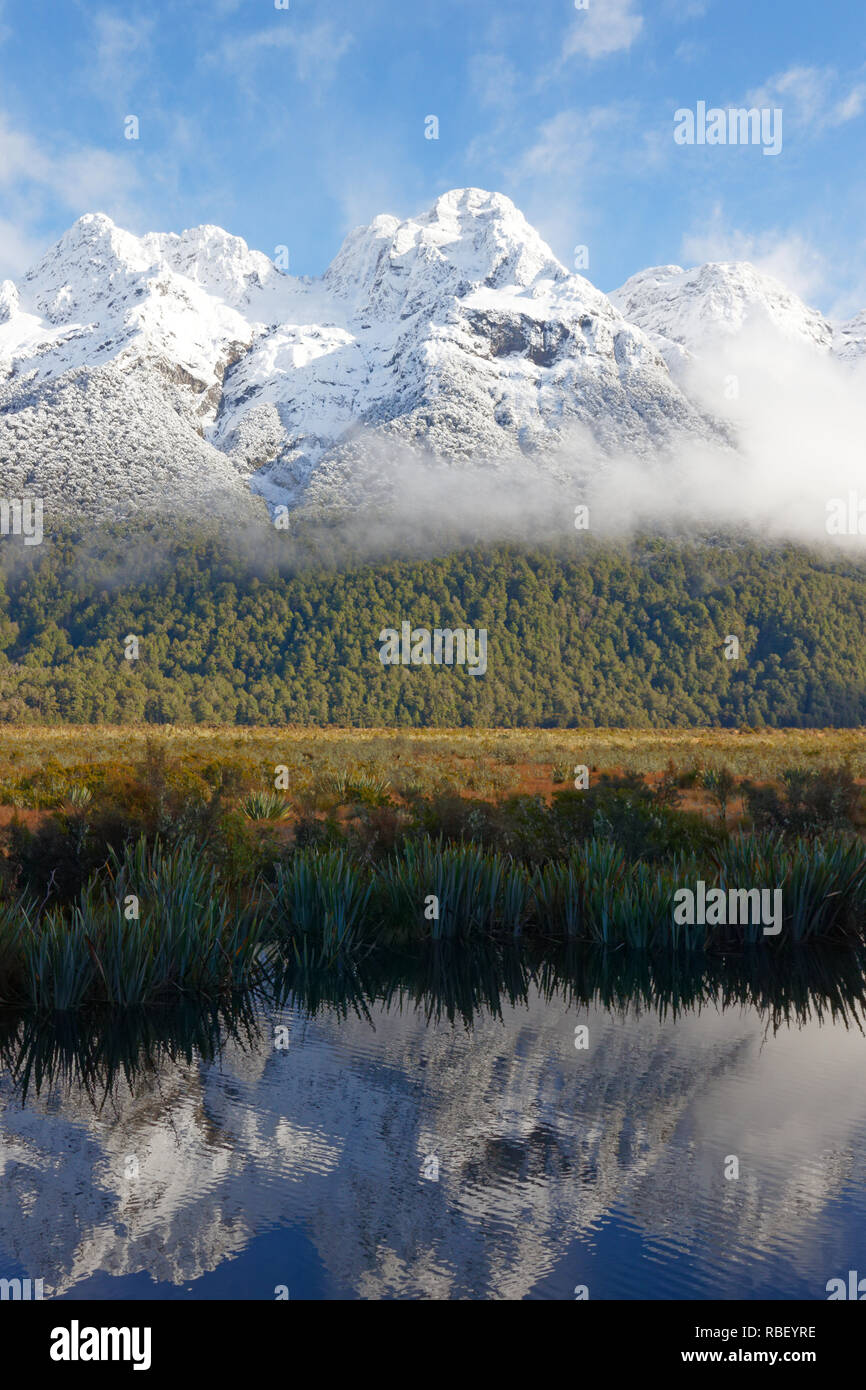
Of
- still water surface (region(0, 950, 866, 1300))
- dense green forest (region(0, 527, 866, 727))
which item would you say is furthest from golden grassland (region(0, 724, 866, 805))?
dense green forest (region(0, 527, 866, 727))

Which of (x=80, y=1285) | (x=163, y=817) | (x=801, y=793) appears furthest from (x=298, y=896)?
(x=801, y=793)

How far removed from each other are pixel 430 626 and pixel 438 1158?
431ft

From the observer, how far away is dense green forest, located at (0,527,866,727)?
123938 mm

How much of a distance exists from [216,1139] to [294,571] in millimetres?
144792

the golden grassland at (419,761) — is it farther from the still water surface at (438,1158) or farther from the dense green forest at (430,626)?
the dense green forest at (430,626)

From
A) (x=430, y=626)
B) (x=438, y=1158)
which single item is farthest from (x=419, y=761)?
(x=430, y=626)

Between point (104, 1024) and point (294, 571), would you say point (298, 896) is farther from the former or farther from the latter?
point (294, 571)

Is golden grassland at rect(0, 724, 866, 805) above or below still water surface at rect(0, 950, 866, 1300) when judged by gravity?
above

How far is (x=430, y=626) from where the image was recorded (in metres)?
138

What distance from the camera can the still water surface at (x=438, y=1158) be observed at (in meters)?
5.50

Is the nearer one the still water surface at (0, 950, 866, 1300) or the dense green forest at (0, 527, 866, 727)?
the still water surface at (0, 950, 866, 1300)

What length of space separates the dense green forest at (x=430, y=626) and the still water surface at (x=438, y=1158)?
108 meters

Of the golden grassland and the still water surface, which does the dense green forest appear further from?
the still water surface

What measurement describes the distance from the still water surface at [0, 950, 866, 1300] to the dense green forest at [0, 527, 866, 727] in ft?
355
